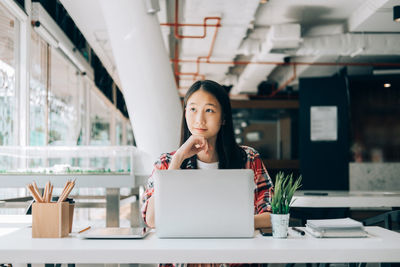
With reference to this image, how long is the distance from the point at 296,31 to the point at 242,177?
5.69 meters

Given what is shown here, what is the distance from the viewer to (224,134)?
6.38 ft

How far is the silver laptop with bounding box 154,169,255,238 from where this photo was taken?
4.69 ft

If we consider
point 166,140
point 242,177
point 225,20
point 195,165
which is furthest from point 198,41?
point 242,177

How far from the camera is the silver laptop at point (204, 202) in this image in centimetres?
143

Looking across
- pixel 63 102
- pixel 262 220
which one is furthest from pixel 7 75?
pixel 262 220

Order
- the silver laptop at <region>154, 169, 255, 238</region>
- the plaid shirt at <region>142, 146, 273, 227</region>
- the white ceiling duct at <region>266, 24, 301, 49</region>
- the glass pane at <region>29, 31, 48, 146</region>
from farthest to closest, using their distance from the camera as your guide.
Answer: the white ceiling duct at <region>266, 24, 301, 49</region>
the glass pane at <region>29, 31, 48, 146</region>
the plaid shirt at <region>142, 146, 273, 227</region>
the silver laptop at <region>154, 169, 255, 238</region>

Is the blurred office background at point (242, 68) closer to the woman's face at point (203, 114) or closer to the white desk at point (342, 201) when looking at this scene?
the white desk at point (342, 201)

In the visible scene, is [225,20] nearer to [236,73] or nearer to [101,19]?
[101,19]

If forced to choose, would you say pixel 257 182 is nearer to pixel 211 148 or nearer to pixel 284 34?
pixel 211 148

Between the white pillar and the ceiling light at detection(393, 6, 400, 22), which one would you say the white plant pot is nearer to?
the white pillar

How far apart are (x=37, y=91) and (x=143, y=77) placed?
1797mm

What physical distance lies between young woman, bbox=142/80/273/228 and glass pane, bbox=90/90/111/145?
7319 mm

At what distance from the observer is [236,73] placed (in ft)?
37.0

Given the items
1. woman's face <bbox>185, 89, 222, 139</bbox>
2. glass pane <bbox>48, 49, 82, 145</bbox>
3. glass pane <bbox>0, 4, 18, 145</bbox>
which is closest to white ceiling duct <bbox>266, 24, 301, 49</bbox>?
glass pane <bbox>48, 49, 82, 145</bbox>
